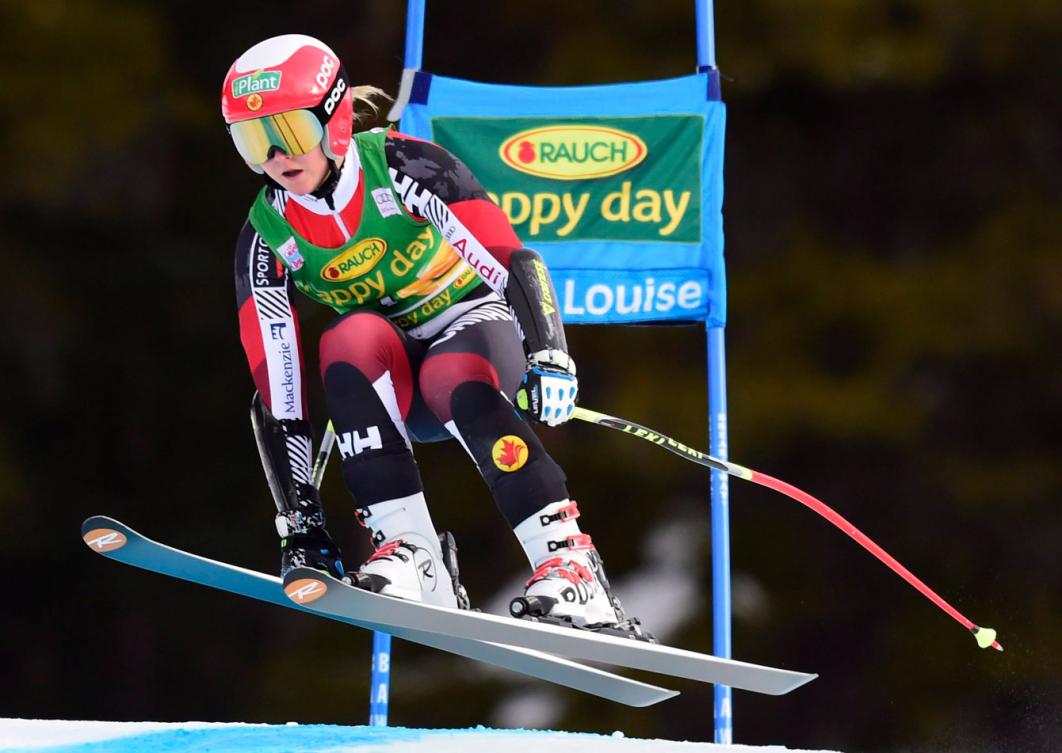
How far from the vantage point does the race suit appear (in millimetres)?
2637

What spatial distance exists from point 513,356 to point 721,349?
1.02 meters

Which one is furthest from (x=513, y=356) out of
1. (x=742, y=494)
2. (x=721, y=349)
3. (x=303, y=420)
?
(x=742, y=494)

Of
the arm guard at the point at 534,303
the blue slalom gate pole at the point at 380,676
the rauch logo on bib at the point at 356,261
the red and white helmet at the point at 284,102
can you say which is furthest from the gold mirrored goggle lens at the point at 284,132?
the blue slalom gate pole at the point at 380,676

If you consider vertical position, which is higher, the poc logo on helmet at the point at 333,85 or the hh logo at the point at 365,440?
the poc logo on helmet at the point at 333,85

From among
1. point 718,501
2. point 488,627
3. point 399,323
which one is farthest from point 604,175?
point 488,627

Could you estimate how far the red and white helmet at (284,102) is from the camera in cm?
264

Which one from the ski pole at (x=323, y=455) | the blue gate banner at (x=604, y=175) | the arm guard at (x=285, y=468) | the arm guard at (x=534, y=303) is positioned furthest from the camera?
the blue gate banner at (x=604, y=175)

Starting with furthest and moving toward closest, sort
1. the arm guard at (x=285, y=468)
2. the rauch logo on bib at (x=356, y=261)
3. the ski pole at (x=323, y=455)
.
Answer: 1. the ski pole at (x=323, y=455)
2. the arm guard at (x=285, y=468)
3. the rauch logo on bib at (x=356, y=261)

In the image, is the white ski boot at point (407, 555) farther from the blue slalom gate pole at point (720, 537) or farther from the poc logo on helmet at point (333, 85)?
the blue slalom gate pole at point (720, 537)

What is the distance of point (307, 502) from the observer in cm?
290

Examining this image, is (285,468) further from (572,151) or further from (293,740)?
(572,151)

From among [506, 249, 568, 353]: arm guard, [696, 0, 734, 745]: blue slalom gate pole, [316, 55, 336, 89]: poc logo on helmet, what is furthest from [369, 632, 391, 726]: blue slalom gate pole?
[316, 55, 336, 89]: poc logo on helmet

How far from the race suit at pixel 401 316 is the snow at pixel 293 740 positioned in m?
0.50

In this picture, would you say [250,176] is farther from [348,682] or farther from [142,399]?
[348,682]
